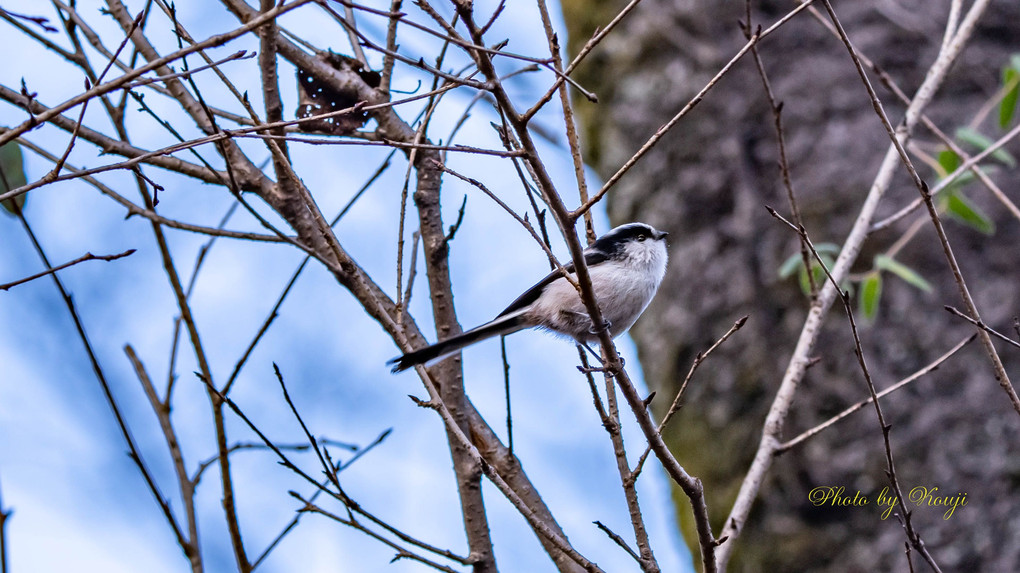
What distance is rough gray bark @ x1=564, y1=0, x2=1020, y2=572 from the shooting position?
3.17 meters

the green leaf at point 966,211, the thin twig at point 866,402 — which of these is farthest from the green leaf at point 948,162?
the thin twig at point 866,402

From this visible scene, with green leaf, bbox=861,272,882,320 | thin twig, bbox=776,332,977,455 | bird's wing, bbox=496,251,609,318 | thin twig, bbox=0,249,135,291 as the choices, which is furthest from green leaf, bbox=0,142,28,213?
green leaf, bbox=861,272,882,320

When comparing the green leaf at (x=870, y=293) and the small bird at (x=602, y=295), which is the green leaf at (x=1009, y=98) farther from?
the small bird at (x=602, y=295)

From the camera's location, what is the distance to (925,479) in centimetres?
316

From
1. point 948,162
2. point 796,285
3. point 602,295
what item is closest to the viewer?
point 602,295

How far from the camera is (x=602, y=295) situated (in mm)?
2664

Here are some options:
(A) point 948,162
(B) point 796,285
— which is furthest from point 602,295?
(B) point 796,285

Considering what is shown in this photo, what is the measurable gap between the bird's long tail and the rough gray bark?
56.5 inches

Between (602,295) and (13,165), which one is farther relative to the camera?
(602,295)

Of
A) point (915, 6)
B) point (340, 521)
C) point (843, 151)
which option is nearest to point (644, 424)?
point (340, 521)

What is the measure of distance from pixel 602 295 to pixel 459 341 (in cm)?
62

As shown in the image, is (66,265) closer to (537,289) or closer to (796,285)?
(537,289)

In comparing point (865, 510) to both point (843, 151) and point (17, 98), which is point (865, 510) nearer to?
point (843, 151)

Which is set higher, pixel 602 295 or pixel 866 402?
pixel 602 295
